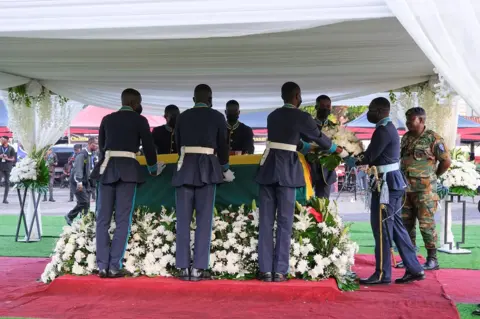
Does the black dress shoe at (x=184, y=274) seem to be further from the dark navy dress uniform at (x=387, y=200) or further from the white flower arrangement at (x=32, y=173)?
the white flower arrangement at (x=32, y=173)

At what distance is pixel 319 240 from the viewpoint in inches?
247

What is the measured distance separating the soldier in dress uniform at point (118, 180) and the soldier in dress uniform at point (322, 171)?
2.26 m

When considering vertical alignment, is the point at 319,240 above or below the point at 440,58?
below

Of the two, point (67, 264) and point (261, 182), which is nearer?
point (261, 182)

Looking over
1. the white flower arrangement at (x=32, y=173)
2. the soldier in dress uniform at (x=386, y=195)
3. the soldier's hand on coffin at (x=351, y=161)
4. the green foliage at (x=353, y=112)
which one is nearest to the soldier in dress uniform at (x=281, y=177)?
the soldier's hand on coffin at (x=351, y=161)

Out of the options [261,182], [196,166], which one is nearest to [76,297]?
[196,166]

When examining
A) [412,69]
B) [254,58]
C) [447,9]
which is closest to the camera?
[447,9]

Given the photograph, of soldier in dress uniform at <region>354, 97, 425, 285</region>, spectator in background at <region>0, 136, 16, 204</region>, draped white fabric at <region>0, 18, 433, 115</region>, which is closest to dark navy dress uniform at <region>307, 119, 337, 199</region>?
soldier in dress uniform at <region>354, 97, 425, 285</region>

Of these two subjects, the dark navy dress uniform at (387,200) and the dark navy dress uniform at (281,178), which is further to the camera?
the dark navy dress uniform at (387,200)

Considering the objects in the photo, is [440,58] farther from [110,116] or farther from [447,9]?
[110,116]

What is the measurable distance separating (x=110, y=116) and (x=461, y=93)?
3.66 meters

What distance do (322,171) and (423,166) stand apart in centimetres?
120

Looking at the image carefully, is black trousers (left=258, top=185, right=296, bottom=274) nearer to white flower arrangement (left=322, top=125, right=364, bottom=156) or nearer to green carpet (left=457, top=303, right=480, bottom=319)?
white flower arrangement (left=322, top=125, right=364, bottom=156)

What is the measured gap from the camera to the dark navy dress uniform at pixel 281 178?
602cm
